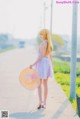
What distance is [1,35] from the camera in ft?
278

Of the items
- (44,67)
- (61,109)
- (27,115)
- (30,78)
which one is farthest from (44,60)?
(27,115)

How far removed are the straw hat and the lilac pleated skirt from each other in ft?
0.29

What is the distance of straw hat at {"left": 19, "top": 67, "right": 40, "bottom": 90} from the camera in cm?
888

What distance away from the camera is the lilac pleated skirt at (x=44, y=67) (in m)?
8.79

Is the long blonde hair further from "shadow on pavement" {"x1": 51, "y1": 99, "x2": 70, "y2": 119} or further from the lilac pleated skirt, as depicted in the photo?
"shadow on pavement" {"x1": 51, "y1": 99, "x2": 70, "y2": 119}

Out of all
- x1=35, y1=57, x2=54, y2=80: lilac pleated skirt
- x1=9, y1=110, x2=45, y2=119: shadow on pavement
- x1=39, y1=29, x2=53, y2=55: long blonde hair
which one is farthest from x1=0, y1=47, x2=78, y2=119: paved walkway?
x1=39, y1=29, x2=53, y2=55: long blonde hair

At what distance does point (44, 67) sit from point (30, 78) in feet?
1.37

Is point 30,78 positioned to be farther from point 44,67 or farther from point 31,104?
point 31,104

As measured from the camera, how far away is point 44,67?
8.77 metres

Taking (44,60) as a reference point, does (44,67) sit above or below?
below

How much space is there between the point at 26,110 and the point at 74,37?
250cm

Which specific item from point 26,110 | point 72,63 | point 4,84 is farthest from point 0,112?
point 4,84

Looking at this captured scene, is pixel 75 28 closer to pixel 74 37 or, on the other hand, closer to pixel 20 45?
pixel 74 37

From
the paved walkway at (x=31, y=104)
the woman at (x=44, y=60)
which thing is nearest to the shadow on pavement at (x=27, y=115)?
the paved walkway at (x=31, y=104)
